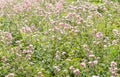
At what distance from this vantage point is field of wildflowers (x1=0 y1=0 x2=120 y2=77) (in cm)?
643

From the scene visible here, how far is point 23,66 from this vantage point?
21.4 ft

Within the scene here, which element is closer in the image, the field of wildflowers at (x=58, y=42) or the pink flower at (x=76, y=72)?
the pink flower at (x=76, y=72)

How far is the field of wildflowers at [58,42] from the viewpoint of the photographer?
253 inches

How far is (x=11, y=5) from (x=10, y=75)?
4658 mm

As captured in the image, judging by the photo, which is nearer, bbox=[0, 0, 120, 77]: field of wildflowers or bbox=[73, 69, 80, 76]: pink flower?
bbox=[73, 69, 80, 76]: pink flower

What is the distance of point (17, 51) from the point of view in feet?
22.6

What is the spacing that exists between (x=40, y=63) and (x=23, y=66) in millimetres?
434

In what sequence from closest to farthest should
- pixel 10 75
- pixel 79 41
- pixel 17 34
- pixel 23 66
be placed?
pixel 10 75
pixel 23 66
pixel 79 41
pixel 17 34

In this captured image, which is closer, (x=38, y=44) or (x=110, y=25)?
(x=38, y=44)

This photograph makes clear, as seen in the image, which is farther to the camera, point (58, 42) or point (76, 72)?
point (58, 42)

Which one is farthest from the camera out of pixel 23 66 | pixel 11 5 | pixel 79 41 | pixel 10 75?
pixel 11 5

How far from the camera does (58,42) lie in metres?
7.41

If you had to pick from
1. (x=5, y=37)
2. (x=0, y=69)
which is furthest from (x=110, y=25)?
(x=0, y=69)

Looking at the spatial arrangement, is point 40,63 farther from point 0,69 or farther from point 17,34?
point 17,34
